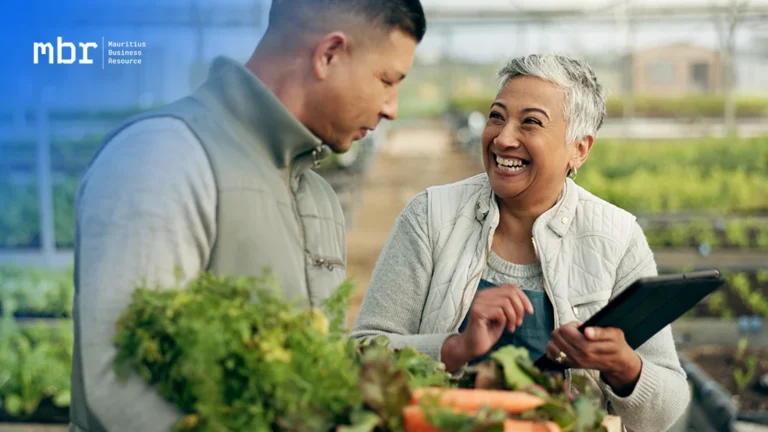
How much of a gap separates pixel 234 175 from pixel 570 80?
1030 mm

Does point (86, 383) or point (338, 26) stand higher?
point (338, 26)

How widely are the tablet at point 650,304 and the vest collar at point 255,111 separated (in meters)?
Answer: 0.65

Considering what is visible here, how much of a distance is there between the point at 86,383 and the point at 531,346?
112 cm

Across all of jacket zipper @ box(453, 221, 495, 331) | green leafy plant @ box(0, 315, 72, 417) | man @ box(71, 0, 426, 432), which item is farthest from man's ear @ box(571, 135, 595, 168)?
green leafy plant @ box(0, 315, 72, 417)

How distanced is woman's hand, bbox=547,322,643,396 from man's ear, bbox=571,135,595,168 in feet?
1.68

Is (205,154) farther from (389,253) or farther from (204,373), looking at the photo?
(389,253)

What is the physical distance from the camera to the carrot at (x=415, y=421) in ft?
4.44

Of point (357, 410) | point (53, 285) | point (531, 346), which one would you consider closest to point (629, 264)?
point (531, 346)

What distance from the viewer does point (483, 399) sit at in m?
1.45

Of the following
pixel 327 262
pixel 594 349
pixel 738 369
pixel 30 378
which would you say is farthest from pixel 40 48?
pixel 594 349

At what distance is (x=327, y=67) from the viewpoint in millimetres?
1608

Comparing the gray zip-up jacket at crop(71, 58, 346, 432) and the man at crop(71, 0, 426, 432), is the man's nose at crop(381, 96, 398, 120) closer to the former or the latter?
the man at crop(71, 0, 426, 432)

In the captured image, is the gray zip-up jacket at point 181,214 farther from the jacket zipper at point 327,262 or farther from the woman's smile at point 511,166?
the woman's smile at point 511,166

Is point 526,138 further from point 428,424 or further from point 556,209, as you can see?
point 428,424
